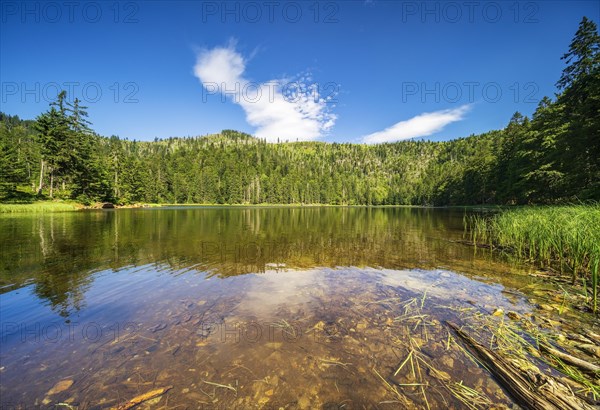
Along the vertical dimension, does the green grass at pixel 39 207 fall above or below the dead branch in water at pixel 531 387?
A: above

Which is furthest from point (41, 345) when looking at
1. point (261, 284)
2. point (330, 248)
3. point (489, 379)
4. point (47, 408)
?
point (330, 248)

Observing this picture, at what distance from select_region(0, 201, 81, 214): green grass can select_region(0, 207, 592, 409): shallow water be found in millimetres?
42554

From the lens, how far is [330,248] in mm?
18812

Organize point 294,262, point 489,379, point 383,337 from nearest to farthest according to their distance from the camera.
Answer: point 489,379 → point 383,337 → point 294,262

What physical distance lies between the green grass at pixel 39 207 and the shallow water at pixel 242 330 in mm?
42554

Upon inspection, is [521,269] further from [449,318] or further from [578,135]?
[578,135]

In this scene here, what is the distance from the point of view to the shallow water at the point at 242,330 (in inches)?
174

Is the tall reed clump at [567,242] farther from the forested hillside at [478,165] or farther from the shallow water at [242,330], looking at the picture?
the forested hillside at [478,165]

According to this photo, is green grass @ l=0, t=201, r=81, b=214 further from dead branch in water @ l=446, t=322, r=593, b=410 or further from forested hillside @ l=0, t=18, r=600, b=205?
dead branch in water @ l=446, t=322, r=593, b=410

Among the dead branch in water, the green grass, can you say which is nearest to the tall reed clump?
the dead branch in water

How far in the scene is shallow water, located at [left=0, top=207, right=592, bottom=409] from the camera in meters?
4.43

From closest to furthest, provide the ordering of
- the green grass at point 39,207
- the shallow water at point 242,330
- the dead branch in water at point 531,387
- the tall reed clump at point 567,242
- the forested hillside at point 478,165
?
the dead branch in water at point 531,387 → the shallow water at point 242,330 → the tall reed clump at point 567,242 → the forested hillside at point 478,165 → the green grass at point 39,207

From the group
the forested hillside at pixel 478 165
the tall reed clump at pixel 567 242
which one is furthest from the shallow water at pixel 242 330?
the forested hillside at pixel 478 165

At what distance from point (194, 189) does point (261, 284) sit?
14975 centimetres
